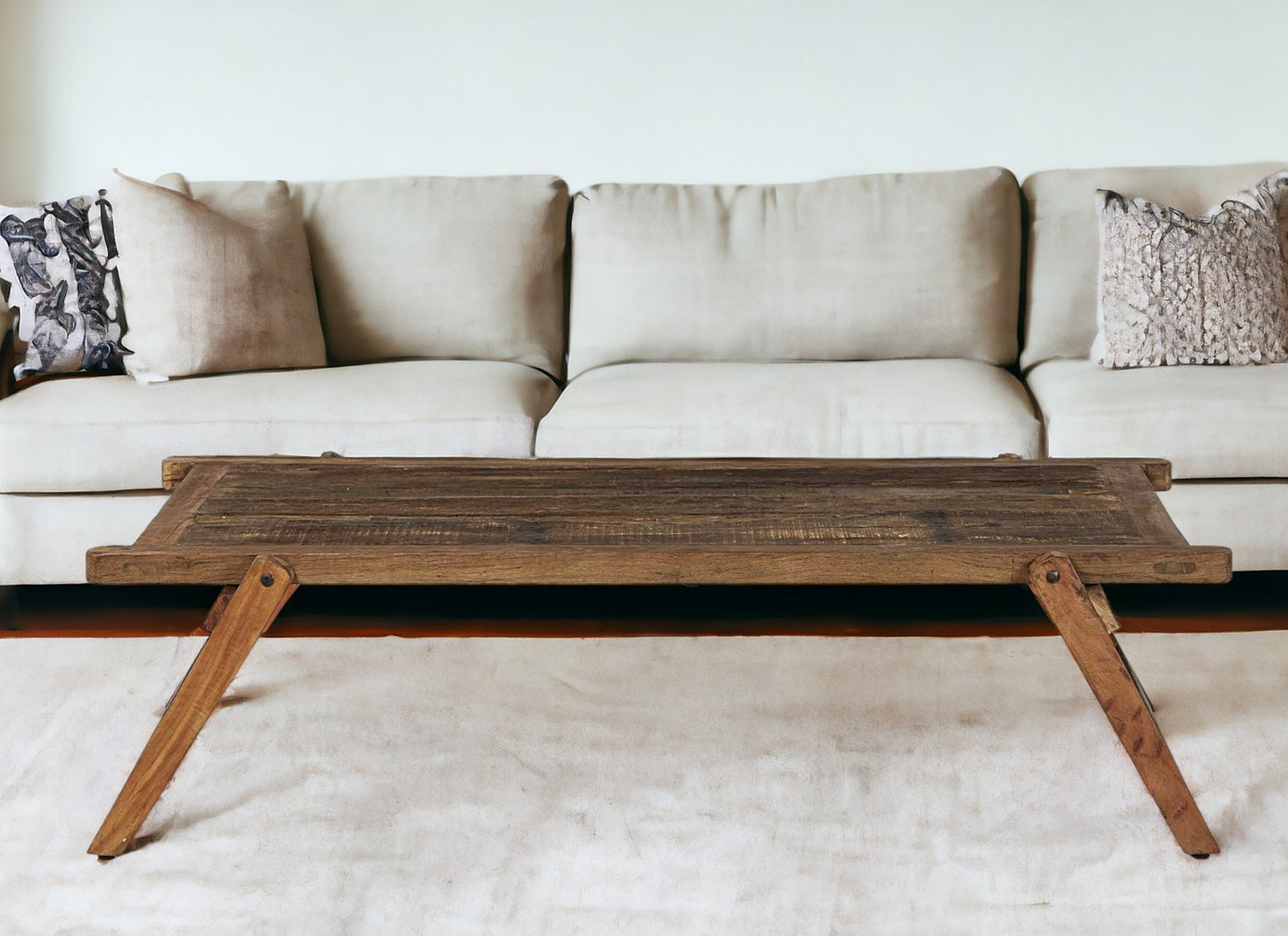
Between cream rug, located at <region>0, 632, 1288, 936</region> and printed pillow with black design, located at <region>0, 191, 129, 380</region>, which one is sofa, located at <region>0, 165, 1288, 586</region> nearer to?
printed pillow with black design, located at <region>0, 191, 129, 380</region>

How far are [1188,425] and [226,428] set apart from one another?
187 centimetres

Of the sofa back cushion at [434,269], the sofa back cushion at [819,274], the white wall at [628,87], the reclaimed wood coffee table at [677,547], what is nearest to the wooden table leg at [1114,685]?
the reclaimed wood coffee table at [677,547]

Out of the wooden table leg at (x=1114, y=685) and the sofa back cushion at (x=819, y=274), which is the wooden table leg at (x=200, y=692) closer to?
the wooden table leg at (x=1114, y=685)

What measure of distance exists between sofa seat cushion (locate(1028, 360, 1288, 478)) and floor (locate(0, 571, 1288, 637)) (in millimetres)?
290

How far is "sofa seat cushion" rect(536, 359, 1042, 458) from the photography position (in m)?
2.28

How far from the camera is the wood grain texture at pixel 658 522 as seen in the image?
1407 millimetres

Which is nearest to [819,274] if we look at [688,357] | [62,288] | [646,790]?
[688,357]

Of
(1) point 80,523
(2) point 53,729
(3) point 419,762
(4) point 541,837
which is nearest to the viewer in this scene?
(4) point 541,837

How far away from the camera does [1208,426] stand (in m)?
2.21

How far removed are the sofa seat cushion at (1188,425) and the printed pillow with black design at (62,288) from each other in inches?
80.0

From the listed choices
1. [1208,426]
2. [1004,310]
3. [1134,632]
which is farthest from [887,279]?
[1134,632]

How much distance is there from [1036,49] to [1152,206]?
753mm

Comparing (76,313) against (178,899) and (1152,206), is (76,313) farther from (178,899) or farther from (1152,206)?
(1152,206)

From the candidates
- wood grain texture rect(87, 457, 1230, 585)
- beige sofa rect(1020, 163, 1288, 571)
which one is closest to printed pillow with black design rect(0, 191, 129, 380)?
wood grain texture rect(87, 457, 1230, 585)
